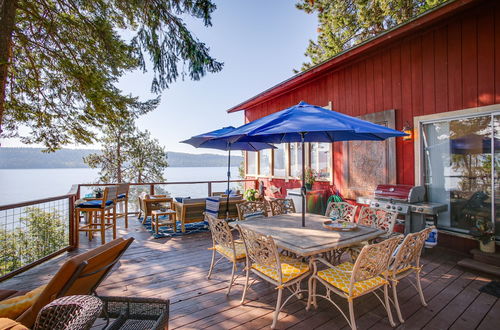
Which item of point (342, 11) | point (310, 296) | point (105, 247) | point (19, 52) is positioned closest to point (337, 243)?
point (310, 296)

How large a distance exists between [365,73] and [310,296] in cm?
465

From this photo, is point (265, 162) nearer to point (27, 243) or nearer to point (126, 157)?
point (27, 243)

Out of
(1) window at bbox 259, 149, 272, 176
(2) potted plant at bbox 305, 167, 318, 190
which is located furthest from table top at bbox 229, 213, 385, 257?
(1) window at bbox 259, 149, 272, 176

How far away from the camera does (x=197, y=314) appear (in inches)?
94.0

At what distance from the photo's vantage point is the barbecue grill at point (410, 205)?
12.5 ft

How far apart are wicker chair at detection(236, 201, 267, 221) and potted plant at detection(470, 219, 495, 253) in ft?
9.73

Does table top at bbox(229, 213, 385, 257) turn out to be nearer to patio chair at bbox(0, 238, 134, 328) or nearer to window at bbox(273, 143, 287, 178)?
patio chair at bbox(0, 238, 134, 328)

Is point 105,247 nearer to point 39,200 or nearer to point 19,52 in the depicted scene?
point 39,200

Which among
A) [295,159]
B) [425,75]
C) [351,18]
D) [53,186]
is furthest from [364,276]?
[53,186]

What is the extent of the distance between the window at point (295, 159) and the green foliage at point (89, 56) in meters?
3.37

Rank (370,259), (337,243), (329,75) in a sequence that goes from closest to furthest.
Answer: (370,259)
(337,243)
(329,75)

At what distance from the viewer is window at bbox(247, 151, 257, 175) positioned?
9414mm

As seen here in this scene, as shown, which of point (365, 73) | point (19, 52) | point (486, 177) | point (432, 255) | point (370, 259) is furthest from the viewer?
point (365, 73)

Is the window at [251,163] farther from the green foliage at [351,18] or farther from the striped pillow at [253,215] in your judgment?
the striped pillow at [253,215]
